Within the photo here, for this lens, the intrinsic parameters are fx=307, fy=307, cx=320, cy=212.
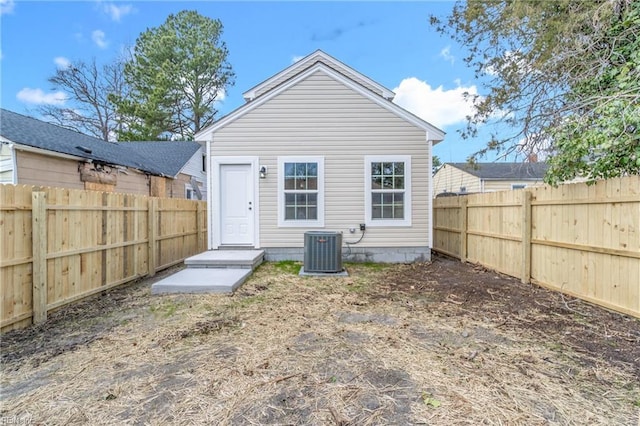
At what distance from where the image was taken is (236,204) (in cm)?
763

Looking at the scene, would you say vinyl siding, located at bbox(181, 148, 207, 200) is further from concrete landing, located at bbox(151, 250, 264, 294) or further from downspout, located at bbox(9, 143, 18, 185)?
concrete landing, located at bbox(151, 250, 264, 294)

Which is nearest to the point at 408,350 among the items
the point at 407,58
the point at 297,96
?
the point at 297,96

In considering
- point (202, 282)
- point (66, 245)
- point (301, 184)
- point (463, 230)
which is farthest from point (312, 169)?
point (66, 245)

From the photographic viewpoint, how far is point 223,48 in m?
20.7

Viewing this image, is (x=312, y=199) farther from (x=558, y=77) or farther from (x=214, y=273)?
(x=558, y=77)

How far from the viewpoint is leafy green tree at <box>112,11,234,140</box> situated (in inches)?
742

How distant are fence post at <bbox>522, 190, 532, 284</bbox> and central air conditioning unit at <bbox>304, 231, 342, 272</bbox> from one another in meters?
3.31

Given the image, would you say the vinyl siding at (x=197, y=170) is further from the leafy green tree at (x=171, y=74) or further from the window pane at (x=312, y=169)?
the window pane at (x=312, y=169)

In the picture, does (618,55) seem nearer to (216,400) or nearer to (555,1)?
(555,1)

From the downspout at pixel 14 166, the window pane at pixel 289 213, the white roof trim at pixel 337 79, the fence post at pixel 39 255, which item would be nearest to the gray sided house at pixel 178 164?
the downspout at pixel 14 166

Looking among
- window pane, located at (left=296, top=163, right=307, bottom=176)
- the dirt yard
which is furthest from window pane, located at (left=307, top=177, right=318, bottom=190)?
the dirt yard

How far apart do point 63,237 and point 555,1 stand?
8.72 metres

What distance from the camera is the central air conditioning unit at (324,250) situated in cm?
629

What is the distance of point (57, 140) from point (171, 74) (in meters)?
11.7
